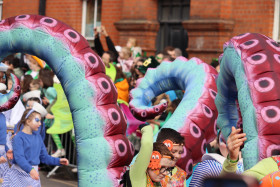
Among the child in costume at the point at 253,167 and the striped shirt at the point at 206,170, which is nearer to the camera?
the child in costume at the point at 253,167

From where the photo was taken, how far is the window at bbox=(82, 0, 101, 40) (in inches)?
630

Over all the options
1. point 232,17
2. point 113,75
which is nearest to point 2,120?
point 113,75

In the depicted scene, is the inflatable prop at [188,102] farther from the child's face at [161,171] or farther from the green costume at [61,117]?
the green costume at [61,117]

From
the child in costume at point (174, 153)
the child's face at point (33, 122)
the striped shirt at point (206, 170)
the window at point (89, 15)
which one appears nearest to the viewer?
the child in costume at point (174, 153)

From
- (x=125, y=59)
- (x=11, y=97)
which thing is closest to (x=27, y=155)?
(x=11, y=97)

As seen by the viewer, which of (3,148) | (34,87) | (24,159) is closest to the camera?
(24,159)

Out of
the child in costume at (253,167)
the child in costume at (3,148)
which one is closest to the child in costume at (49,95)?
the child in costume at (3,148)

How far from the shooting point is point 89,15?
16172 mm

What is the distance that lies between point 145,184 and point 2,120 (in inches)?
130

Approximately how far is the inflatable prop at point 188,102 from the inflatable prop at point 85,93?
2.69 feet

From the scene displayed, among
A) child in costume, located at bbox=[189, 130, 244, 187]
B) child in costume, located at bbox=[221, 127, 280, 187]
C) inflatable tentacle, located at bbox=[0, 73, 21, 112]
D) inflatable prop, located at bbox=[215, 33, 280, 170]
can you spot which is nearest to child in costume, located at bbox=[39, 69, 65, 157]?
inflatable tentacle, located at bbox=[0, 73, 21, 112]

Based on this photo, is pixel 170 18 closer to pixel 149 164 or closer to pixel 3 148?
pixel 3 148

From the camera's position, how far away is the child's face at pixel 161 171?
4.42 metres

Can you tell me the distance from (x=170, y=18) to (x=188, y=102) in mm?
8013
